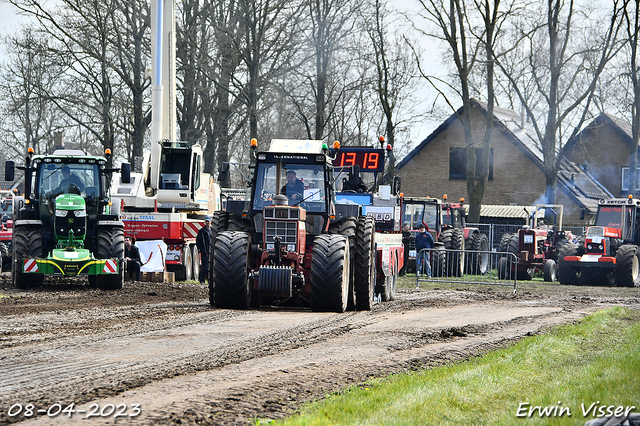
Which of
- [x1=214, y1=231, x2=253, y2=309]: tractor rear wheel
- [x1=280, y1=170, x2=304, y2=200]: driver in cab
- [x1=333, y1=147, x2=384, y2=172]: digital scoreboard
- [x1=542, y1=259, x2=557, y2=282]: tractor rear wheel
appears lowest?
[x1=542, y1=259, x2=557, y2=282]: tractor rear wheel


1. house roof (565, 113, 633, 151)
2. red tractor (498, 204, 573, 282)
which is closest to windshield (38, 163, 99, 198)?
red tractor (498, 204, 573, 282)

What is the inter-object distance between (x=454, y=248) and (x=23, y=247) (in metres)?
15.0

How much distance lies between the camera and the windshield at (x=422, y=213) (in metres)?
28.4

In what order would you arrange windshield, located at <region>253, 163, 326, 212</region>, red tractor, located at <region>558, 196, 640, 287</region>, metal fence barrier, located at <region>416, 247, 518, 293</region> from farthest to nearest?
red tractor, located at <region>558, 196, 640, 287</region>, metal fence barrier, located at <region>416, 247, 518, 293</region>, windshield, located at <region>253, 163, 326, 212</region>

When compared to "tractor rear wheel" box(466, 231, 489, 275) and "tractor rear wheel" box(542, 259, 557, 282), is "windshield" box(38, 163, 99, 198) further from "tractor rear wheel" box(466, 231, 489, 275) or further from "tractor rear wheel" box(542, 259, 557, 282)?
"tractor rear wheel" box(542, 259, 557, 282)

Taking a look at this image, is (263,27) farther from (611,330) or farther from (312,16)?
(611,330)

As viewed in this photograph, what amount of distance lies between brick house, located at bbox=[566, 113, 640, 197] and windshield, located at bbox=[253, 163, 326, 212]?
41.9m

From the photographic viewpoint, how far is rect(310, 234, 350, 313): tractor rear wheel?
1236cm

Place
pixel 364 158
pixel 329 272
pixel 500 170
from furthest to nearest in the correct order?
pixel 500 170 < pixel 364 158 < pixel 329 272

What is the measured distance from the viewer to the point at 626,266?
81.8 feet

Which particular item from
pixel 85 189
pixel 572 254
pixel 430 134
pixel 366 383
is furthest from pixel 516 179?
pixel 366 383

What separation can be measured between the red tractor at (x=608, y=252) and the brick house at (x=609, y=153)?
26.3 m

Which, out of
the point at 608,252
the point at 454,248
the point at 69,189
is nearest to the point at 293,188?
the point at 69,189

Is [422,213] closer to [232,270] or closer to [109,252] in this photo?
[109,252]
